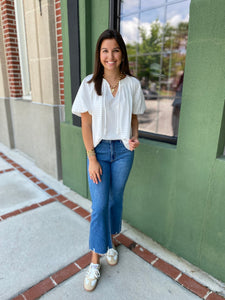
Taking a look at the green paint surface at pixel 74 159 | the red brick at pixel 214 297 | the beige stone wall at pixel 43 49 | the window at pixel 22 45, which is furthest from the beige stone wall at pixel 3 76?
the red brick at pixel 214 297

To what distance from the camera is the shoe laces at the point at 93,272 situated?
6.25ft

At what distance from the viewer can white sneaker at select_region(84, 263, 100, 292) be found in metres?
1.85

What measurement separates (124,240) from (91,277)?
2.07 feet

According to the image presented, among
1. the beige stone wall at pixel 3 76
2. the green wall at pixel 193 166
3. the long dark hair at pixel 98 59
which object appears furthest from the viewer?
the beige stone wall at pixel 3 76

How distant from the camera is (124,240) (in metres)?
2.44

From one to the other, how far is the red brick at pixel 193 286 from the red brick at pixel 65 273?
917 millimetres

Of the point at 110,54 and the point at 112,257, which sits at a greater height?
the point at 110,54

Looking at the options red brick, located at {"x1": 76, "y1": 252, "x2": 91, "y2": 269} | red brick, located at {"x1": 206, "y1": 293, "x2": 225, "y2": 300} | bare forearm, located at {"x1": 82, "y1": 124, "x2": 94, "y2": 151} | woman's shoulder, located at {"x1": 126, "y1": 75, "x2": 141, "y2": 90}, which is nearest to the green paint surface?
red brick, located at {"x1": 76, "y1": 252, "x2": 91, "y2": 269}

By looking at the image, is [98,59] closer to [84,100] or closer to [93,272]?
[84,100]

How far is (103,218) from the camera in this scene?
187cm

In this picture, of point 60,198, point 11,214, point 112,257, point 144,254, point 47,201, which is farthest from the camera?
point 60,198

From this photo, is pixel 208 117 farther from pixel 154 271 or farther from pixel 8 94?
pixel 8 94

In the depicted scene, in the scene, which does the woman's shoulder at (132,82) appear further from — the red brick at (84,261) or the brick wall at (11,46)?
the brick wall at (11,46)

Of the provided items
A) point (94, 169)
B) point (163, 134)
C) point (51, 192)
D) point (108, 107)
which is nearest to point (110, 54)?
point (108, 107)
